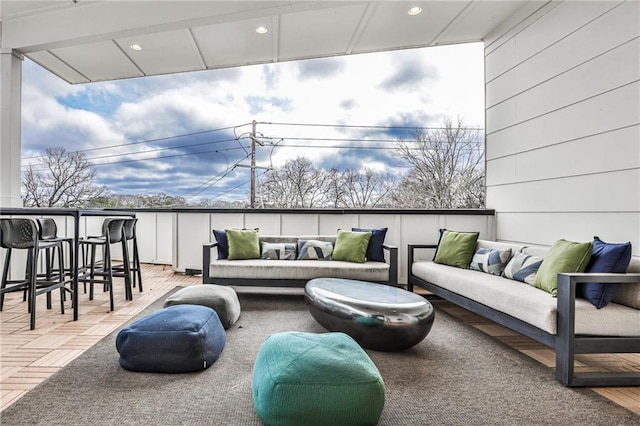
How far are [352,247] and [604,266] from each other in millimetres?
2258

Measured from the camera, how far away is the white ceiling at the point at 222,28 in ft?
12.2

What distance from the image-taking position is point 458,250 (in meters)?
3.54

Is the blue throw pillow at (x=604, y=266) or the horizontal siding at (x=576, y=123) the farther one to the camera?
the horizontal siding at (x=576, y=123)

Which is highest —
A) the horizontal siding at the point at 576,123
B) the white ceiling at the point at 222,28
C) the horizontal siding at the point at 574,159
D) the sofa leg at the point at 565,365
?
the white ceiling at the point at 222,28

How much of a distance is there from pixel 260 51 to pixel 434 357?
4488 millimetres

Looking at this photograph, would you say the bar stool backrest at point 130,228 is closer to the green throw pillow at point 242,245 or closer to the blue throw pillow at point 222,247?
the blue throw pillow at point 222,247

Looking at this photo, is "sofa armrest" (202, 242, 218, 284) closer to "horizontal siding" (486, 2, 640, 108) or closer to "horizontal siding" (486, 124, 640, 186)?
"horizontal siding" (486, 124, 640, 186)

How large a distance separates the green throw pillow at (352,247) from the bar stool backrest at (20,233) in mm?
2903

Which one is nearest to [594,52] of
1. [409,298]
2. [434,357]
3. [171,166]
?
[409,298]

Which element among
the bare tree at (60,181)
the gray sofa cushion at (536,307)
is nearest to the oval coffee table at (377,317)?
the gray sofa cushion at (536,307)

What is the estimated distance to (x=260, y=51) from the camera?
4.66m

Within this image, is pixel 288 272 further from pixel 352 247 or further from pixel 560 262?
pixel 560 262

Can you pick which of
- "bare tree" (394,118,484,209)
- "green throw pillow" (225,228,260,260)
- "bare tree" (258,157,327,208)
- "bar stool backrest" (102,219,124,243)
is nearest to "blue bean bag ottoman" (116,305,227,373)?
"green throw pillow" (225,228,260,260)

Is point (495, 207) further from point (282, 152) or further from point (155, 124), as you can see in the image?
point (155, 124)
